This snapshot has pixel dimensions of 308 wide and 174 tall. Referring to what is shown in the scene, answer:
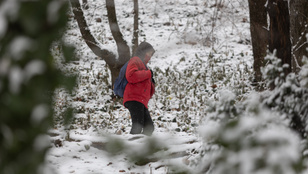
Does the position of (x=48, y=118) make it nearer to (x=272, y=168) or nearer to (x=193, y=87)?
(x=272, y=168)

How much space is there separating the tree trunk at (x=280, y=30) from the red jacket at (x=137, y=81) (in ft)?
6.88

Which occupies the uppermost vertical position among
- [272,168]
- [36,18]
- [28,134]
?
[36,18]

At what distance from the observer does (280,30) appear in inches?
117

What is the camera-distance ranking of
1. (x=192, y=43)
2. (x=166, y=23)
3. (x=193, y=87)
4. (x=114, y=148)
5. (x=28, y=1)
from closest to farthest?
1. (x=28, y=1)
2. (x=114, y=148)
3. (x=193, y=87)
4. (x=192, y=43)
5. (x=166, y=23)

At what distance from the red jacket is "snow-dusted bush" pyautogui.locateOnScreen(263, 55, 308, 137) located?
8.54 ft

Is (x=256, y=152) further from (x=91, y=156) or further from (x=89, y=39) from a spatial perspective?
(x=89, y=39)

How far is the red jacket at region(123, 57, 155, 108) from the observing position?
4535mm

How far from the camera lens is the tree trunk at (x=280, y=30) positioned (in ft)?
9.68

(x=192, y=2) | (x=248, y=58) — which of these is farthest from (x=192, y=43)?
(x=192, y=2)

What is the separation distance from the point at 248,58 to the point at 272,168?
29.8 feet

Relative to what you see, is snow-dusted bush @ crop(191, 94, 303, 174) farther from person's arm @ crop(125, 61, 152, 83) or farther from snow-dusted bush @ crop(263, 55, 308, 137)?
person's arm @ crop(125, 61, 152, 83)

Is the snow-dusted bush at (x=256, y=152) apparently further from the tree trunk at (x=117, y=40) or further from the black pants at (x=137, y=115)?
the tree trunk at (x=117, y=40)

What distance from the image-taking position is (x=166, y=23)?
41.5 feet

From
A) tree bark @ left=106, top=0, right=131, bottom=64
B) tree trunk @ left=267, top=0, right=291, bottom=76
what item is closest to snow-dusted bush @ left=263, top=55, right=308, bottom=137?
tree trunk @ left=267, top=0, right=291, bottom=76
